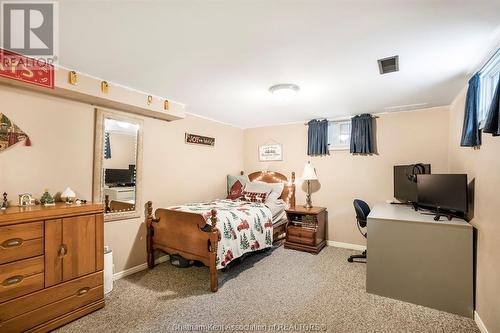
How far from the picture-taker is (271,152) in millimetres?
4992

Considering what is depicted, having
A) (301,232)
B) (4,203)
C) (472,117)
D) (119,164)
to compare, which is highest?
(472,117)

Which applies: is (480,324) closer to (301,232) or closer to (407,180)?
(407,180)

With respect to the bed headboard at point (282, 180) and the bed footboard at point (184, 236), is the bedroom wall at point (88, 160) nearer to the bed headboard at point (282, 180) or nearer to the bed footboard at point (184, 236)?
the bed footboard at point (184, 236)

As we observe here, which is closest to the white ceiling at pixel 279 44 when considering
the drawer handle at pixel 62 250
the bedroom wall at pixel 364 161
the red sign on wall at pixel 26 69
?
the red sign on wall at pixel 26 69

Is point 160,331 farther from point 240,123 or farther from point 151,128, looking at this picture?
point 240,123

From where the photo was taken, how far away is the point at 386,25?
1623 mm

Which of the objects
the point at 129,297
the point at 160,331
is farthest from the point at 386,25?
the point at 129,297

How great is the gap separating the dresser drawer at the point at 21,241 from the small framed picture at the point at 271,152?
3.78m

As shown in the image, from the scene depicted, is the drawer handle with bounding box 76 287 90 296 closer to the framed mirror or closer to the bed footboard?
the framed mirror

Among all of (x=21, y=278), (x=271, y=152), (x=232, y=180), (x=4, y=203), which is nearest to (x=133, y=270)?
(x=21, y=278)

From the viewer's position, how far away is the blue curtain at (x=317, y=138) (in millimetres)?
4336

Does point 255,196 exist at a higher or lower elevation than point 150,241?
higher

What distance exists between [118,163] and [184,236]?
4.02 feet

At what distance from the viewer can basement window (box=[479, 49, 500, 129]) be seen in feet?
6.69
